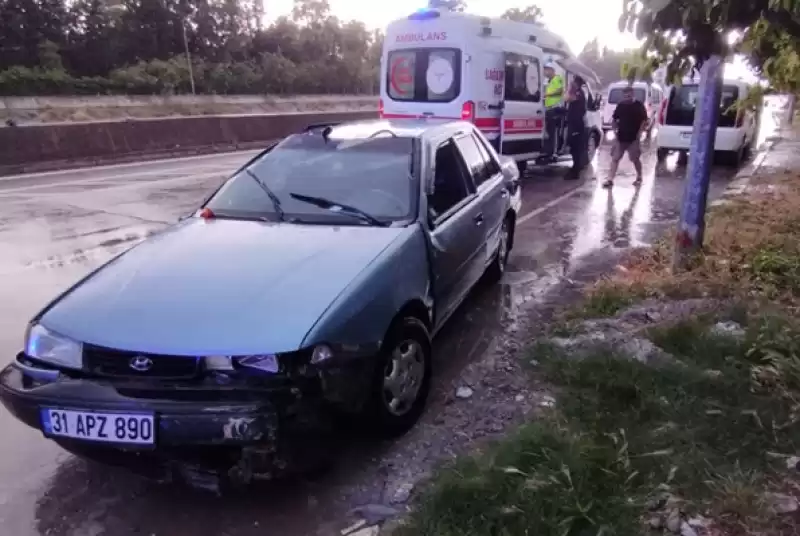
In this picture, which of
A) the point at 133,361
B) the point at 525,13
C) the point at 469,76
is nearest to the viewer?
the point at 133,361

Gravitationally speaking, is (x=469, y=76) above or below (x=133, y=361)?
above

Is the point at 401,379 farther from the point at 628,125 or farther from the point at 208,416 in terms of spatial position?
the point at 628,125

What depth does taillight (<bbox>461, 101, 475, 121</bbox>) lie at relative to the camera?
35.6 feet

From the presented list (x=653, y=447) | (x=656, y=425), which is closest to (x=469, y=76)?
(x=656, y=425)

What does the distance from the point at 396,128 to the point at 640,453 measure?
9.06 feet

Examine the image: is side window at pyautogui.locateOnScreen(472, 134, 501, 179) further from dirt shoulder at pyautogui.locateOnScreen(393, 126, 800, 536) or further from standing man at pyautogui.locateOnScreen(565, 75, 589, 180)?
standing man at pyautogui.locateOnScreen(565, 75, 589, 180)

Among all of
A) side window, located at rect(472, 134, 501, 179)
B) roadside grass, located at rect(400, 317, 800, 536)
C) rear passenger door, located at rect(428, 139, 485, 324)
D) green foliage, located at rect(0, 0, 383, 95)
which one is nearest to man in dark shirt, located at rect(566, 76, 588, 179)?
side window, located at rect(472, 134, 501, 179)

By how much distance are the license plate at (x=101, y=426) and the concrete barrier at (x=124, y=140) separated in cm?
1208

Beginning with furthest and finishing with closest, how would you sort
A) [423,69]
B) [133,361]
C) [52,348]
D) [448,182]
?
[423,69] < [448,182] < [52,348] < [133,361]

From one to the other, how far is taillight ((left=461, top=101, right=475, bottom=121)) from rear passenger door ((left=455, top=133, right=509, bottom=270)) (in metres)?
5.04

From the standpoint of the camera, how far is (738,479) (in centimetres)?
283

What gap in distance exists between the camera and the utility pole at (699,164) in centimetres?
552

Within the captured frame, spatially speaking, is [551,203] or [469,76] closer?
[551,203]

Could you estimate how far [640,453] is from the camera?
309cm
